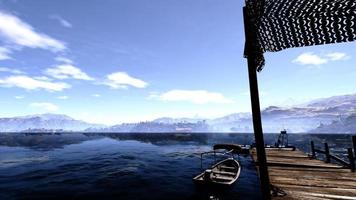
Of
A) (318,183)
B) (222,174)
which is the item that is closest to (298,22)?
(318,183)

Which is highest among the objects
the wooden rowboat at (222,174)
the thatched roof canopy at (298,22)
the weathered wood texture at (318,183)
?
the thatched roof canopy at (298,22)

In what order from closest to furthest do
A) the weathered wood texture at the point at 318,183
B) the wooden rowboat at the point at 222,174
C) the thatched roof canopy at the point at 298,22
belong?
the thatched roof canopy at the point at 298,22 < the weathered wood texture at the point at 318,183 < the wooden rowboat at the point at 222,174

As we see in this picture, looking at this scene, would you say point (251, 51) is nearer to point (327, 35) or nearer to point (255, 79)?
point (255, 79)

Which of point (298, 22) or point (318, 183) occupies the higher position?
point (298, 22)

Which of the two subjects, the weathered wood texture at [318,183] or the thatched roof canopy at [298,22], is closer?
the thatched roof canopy at [298,22]

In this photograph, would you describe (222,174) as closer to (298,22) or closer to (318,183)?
(318,183)

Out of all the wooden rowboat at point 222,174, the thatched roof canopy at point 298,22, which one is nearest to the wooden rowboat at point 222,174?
the wooden rowboat at point 222,174

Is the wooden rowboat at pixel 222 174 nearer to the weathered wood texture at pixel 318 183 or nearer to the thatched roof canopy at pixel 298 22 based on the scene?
the weathered wood texture at pixel 318 183

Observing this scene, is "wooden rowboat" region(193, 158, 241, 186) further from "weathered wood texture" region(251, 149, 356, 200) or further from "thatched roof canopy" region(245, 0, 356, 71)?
"thatched roof canopy" region(245, 0, 356, 71)

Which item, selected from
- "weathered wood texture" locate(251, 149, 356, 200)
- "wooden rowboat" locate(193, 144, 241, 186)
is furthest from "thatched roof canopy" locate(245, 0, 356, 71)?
"wooden rowboat" locate(193, 144, 241, 186)

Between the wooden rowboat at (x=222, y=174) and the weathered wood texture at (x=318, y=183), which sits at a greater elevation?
the weathered wood texture at (x=318, y=183)

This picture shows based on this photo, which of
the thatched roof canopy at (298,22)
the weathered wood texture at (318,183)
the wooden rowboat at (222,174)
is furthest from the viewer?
the wooden rowboat at (222,174)

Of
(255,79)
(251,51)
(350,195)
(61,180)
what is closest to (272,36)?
(251,51)

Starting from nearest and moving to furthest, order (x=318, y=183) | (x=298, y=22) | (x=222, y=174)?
(x=298, y=22), (x=318, y=183), (x=222, y=174)
